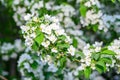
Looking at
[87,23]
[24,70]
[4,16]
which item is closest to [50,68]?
[24,70]

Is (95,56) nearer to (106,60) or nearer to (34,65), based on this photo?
(106,60)

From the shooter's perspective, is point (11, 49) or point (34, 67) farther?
Result: point (11, 49)

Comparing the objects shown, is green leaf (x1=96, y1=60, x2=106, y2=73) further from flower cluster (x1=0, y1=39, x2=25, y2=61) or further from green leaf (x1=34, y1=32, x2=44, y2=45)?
flower cluster (x1=0, y1=39, x2=25, y2=61)

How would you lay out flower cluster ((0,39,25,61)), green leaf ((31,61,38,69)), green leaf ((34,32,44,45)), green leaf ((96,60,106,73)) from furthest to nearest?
1. flower cluster ((0,39,25,61))
2. green leaf ((31,61,38,69))
3. green leaf ((96,60,106,73))
4. green leaf ((34,32,44,45))

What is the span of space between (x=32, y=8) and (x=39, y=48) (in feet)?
4.00

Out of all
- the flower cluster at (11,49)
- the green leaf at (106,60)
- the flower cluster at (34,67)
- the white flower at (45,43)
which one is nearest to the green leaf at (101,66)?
the green leaf at (106,60)

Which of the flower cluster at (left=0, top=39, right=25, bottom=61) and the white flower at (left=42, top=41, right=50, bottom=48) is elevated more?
the flower cluster at (left=0, top=39, right=25, bottom=61)

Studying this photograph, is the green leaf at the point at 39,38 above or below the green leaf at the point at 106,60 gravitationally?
above

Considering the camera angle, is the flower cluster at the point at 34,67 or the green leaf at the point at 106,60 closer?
the green leaf at the point at 106,60

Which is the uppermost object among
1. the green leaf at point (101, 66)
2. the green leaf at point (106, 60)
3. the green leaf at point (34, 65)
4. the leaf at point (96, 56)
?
the green leaf at point (34, 65)

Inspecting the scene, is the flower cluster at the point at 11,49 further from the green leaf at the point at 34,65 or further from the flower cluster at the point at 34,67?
the green leaf at the point at 34,65

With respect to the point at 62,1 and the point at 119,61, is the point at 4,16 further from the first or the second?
the point at 119,61

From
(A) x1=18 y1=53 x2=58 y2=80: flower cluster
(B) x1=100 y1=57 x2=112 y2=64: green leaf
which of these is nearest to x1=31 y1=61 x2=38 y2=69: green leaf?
(A) x1=18 y1=53 x2=58 y2=80: flower cluster

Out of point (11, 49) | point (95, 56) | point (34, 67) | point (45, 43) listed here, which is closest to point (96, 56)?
point (95, 56)
